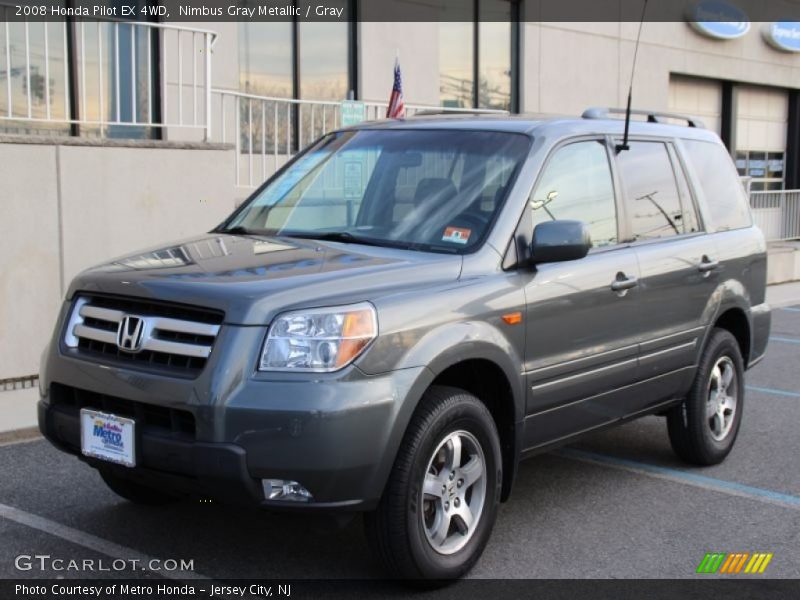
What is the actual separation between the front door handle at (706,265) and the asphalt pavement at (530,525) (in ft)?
3.92

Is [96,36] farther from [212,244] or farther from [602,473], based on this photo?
[602,473]

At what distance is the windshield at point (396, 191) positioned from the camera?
4.68 meters

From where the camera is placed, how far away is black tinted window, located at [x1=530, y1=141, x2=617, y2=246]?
486 cm

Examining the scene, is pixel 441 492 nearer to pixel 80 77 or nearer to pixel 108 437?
pixel 108 437

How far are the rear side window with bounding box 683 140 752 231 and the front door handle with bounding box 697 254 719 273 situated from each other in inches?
10.9

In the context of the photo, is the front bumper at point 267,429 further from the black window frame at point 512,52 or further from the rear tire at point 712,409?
the black window frame at point 512,52

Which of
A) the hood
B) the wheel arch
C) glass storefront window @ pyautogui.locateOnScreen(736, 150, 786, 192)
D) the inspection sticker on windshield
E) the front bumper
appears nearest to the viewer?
the front bumper

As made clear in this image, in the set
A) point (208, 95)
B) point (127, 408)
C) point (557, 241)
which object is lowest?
point (127, 408)

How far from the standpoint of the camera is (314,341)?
3.75 metres

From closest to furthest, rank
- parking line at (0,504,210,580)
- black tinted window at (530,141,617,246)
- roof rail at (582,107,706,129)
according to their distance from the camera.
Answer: parking line at (0,504,210,580) < black tinted window at (530,141,617,246) < roof rail at (582,107,706,129)

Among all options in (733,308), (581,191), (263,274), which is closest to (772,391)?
(733,308)

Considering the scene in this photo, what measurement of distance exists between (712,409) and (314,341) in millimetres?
3256

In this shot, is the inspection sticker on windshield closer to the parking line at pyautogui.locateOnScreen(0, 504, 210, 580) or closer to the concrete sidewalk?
the parking line at pyautogui.locateOnScreen(0, 504, 210, 580)

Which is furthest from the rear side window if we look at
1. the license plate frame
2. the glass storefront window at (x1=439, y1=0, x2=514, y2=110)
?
the glass storefront window at (x1=439, y1=0, x2=514, y2=110)
